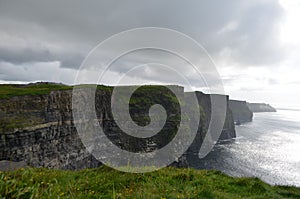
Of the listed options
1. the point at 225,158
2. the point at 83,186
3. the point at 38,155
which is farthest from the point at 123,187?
the point at 225,158

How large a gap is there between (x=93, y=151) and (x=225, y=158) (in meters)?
69.2

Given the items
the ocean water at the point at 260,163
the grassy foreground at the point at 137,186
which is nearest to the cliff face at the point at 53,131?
the ocean water at the point at 260,163

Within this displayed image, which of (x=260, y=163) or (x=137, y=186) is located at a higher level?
(x=137, y=186)

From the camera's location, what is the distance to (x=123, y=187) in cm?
923

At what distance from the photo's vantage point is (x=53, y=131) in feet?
234

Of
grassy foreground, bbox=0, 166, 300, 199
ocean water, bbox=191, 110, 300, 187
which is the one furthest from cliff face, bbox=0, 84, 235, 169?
grassy foreground, bbox=0, 166, 300, 199

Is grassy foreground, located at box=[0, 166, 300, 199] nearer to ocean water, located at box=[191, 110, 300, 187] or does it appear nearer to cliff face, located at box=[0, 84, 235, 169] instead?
cliff face, located at box=[0, 84, 235, 169]

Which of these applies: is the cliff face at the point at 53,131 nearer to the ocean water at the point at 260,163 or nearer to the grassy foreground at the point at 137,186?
the ocean water at the point at 260,163

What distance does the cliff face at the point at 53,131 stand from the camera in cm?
5750

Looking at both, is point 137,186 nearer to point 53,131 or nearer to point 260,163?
point 53,131

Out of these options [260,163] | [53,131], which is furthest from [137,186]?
[260,163]

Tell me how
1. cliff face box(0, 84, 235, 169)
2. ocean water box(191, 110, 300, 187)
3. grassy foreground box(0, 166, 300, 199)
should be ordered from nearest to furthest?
grassy foreground box(0, 166, 300, 199), cliff face box(0, 84, 235, 169), ocean water box(191, 110, 300, 187)

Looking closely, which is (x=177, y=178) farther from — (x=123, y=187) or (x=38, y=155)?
(x=38, y=155)

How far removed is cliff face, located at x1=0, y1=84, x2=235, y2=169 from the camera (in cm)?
5750
